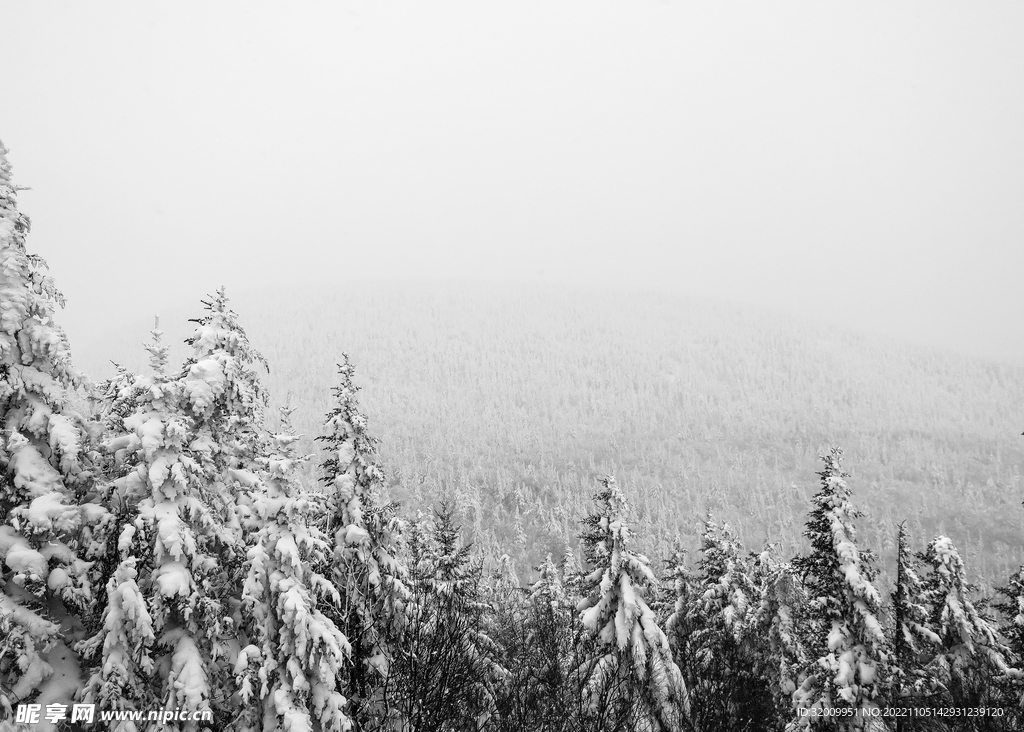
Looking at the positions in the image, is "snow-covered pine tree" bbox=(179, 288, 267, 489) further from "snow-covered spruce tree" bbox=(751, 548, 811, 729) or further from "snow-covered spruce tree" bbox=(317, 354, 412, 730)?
"snow-covered spruce tree" bbox=(751, 548, 811, 729)

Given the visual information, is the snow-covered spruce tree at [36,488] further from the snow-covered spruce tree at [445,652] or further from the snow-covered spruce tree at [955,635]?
the snow-covered spruce tree at [955,635]

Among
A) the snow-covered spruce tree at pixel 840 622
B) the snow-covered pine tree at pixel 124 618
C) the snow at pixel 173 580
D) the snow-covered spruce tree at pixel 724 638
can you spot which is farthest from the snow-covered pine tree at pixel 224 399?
the snow-covered spruce tree at pixel 840 622

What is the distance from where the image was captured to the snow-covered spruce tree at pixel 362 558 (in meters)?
12.8

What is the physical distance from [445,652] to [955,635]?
59.6 ft

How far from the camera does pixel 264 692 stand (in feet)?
30.3

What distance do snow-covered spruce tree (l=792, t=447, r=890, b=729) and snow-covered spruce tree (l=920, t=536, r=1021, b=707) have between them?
401cm

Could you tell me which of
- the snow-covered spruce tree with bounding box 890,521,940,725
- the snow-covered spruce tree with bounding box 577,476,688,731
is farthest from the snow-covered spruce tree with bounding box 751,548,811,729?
the snow-covered spruce tree with bounding box 577,476,688,731

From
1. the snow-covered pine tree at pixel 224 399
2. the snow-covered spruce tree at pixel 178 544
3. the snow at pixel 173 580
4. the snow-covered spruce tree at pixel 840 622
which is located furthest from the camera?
the snow-covered spruce tree at pixel 840 622

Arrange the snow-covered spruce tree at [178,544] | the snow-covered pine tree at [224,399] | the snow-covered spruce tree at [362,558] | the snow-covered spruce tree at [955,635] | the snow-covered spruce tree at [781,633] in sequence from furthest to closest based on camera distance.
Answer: the snow-covered spruce tree at [781,633], the snow-covered spruce tree at [955,635], the snow-covered spruce tree at [362,558], the snow-covered pine tree at [224,399], the snow-covered spruce tree at [178,544]

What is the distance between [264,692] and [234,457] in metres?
4.52

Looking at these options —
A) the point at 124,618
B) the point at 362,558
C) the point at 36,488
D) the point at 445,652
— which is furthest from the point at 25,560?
the point at 445,652

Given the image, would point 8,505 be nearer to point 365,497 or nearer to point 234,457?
point 234,457

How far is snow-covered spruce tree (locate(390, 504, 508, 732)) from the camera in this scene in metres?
10.8

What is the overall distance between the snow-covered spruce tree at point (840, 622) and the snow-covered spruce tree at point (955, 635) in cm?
401
